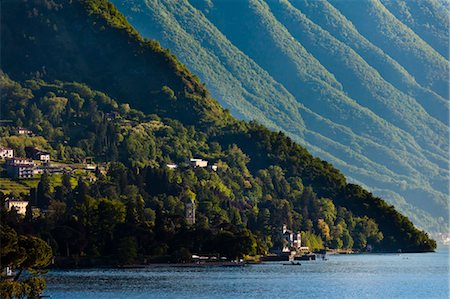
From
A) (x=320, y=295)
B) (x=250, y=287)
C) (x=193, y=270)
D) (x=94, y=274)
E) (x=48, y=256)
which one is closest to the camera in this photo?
(x=48, y=256)

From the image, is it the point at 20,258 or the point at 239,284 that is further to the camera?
the point at 239,284

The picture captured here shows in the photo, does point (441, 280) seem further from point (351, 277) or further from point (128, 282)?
point (128, 282)

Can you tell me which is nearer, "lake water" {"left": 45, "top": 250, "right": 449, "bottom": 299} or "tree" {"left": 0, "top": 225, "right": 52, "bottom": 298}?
"tree" {"left": 0, "top": 225, "right": 52, "bottom": 298}

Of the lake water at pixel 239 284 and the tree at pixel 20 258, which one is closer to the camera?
the tree at pixel 20 258

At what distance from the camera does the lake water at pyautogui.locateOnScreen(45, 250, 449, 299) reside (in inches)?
5851

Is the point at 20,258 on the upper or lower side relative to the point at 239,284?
lower

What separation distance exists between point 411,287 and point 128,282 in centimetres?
2986

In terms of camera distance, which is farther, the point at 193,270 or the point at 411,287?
the point at 193,270

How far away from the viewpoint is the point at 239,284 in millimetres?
164500

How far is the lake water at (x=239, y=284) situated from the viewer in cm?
14862

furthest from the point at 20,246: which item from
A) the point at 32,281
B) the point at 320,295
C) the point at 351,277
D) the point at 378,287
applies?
the point at 351,277

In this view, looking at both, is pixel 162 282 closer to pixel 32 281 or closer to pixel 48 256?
pixel 48 256

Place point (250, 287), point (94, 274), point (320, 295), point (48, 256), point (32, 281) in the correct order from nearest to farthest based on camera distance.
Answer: point (32, 281)
point (48, 256)
point (320, 295)
point (250, 287)
point (94, 274)

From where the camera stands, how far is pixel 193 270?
7736 inches
